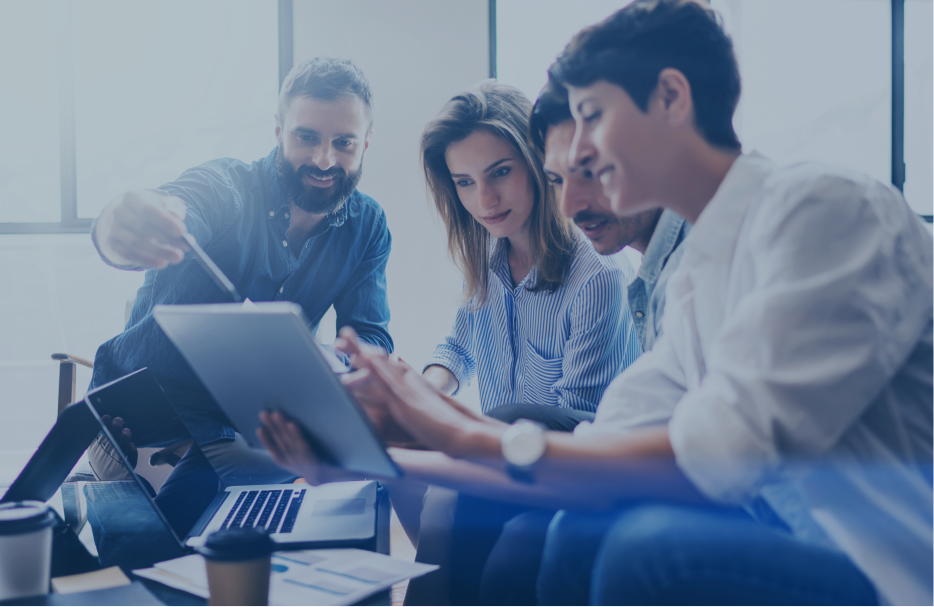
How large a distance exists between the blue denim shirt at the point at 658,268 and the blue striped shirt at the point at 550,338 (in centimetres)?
19

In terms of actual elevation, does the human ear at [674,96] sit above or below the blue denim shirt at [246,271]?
above

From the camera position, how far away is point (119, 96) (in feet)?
10.8

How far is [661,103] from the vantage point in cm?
79

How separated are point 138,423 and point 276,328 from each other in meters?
0.47

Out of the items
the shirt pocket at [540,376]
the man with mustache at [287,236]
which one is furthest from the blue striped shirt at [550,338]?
the man with mustache at [287,236]

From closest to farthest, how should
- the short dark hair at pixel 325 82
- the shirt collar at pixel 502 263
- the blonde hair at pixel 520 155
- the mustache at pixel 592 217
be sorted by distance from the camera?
the mustache at pixel 592 217 < the blonde hair at pixel 520 155 < the shirt collar at pixel 502 263 < the short dark hair at pixel 325 82

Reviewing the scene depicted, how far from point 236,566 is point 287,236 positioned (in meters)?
1.41

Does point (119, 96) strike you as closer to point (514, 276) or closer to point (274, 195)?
point (274, 195)

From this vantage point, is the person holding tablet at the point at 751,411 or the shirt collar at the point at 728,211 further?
the shirt collar at the point at 728,211

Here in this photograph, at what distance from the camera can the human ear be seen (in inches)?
30.9

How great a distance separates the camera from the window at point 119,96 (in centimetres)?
314

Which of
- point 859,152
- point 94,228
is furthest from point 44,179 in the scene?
point 859,152

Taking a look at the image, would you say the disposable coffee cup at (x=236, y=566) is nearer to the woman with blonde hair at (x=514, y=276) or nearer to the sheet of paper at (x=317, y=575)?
the sheet of paper at (x=317, y=575)

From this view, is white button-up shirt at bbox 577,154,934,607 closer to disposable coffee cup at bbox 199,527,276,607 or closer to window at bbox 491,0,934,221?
disposable coffee cup at bbox 199,527,276,607
